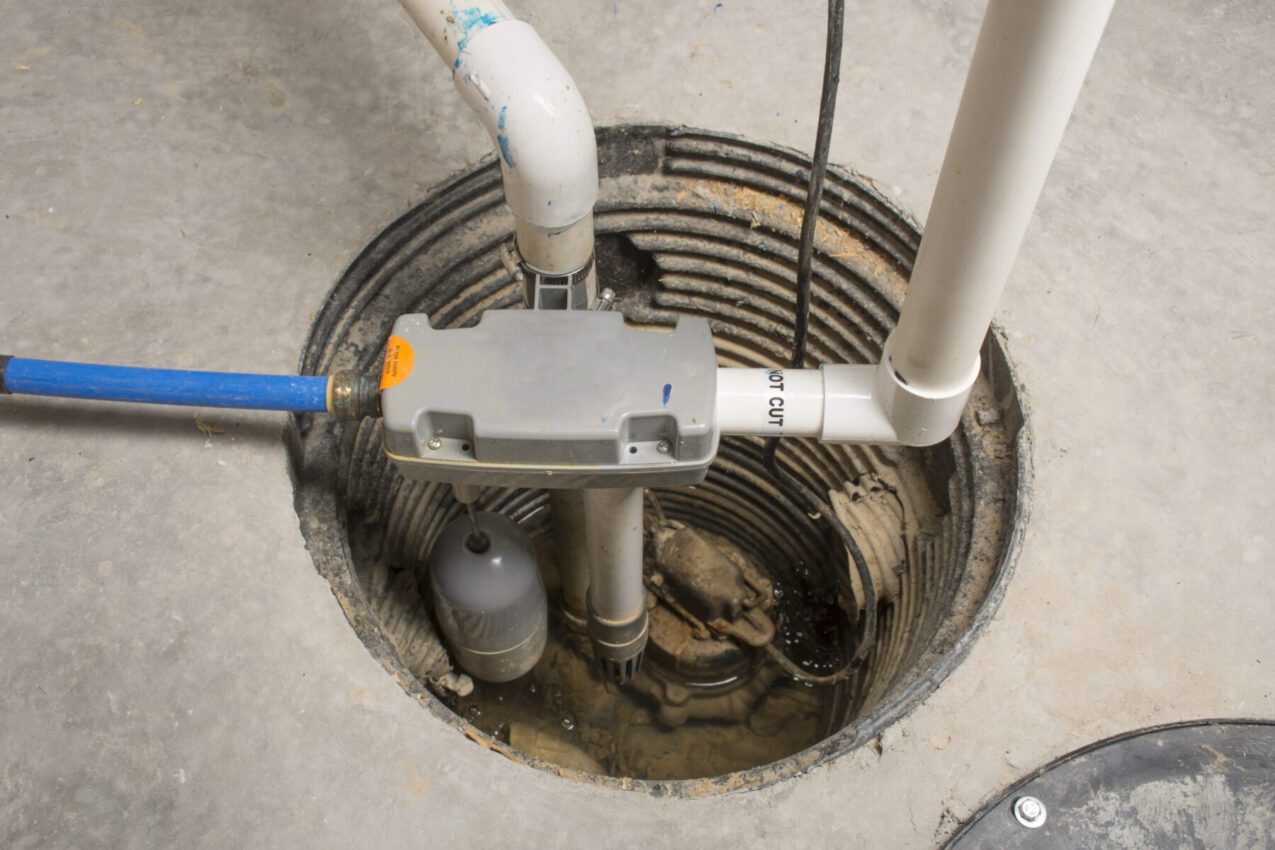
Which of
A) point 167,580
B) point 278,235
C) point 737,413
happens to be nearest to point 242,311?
point 278,235

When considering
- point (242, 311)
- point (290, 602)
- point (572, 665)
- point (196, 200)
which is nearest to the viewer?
point (290, 602)

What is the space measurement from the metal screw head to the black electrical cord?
0.76 metres

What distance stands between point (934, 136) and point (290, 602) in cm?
166

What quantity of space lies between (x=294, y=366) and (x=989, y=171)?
129 centimetres

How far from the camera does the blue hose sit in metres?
1.66

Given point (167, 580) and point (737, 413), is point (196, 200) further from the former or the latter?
point (737, 413)

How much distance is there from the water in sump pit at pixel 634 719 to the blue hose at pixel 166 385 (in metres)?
1.29

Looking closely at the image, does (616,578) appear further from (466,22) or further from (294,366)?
(466,22)

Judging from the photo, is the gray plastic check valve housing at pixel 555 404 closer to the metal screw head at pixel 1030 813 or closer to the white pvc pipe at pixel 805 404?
the white pvc pipe at pixel 805 404

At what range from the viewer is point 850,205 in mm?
2285

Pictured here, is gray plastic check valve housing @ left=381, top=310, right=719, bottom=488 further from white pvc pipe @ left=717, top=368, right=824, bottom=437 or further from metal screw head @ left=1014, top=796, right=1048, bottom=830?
metal screw head @ left=1014, top=796, right=1048, bottom=830

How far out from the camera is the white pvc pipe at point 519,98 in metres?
1.59

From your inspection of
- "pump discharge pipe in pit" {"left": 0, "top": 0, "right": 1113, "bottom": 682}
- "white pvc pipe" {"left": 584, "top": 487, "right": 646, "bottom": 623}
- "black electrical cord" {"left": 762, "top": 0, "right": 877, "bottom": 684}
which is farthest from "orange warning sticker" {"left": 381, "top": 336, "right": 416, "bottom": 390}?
"black electrical cord" {"left": 762, "top": 0, "right": 877, "bottom": 684}

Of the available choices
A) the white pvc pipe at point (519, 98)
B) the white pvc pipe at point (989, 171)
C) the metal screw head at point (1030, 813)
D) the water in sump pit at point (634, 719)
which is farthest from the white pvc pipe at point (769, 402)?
the water in sump pit at point (634, 719)
